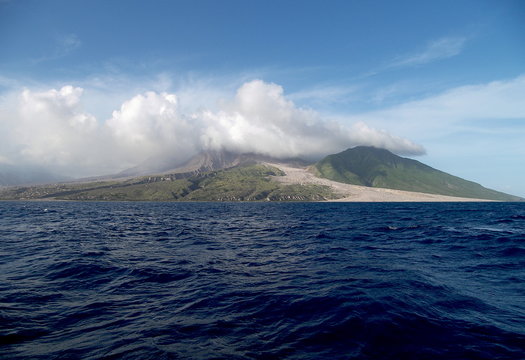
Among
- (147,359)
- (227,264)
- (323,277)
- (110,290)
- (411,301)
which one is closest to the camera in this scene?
(147,359)

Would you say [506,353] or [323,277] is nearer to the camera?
[506,353]

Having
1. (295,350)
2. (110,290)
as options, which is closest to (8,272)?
(110,290)

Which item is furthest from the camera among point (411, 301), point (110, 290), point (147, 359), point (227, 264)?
point (227, 264)

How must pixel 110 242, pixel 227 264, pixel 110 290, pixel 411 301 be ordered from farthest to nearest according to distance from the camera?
pixel 110 242, pixel 227 264, pixel 110 290, pixel 411 301

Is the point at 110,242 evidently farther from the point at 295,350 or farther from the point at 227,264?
the point at 295,350

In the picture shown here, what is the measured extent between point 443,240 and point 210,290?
34252mm

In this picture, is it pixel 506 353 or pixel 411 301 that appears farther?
pixel 411 301

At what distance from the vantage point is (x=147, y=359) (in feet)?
32.0

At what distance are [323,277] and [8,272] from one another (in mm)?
23234

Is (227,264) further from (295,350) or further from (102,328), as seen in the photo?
(295,350)

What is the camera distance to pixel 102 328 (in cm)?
1227

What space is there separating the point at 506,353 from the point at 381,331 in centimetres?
418

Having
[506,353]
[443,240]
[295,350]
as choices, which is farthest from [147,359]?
[443,240]

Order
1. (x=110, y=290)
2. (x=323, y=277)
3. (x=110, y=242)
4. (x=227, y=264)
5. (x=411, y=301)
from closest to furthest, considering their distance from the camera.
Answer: (x=411, y=301) → (x=110, y=290) → (x=323, y=277) → (x=227, y=264) → (x=110, y=242)
